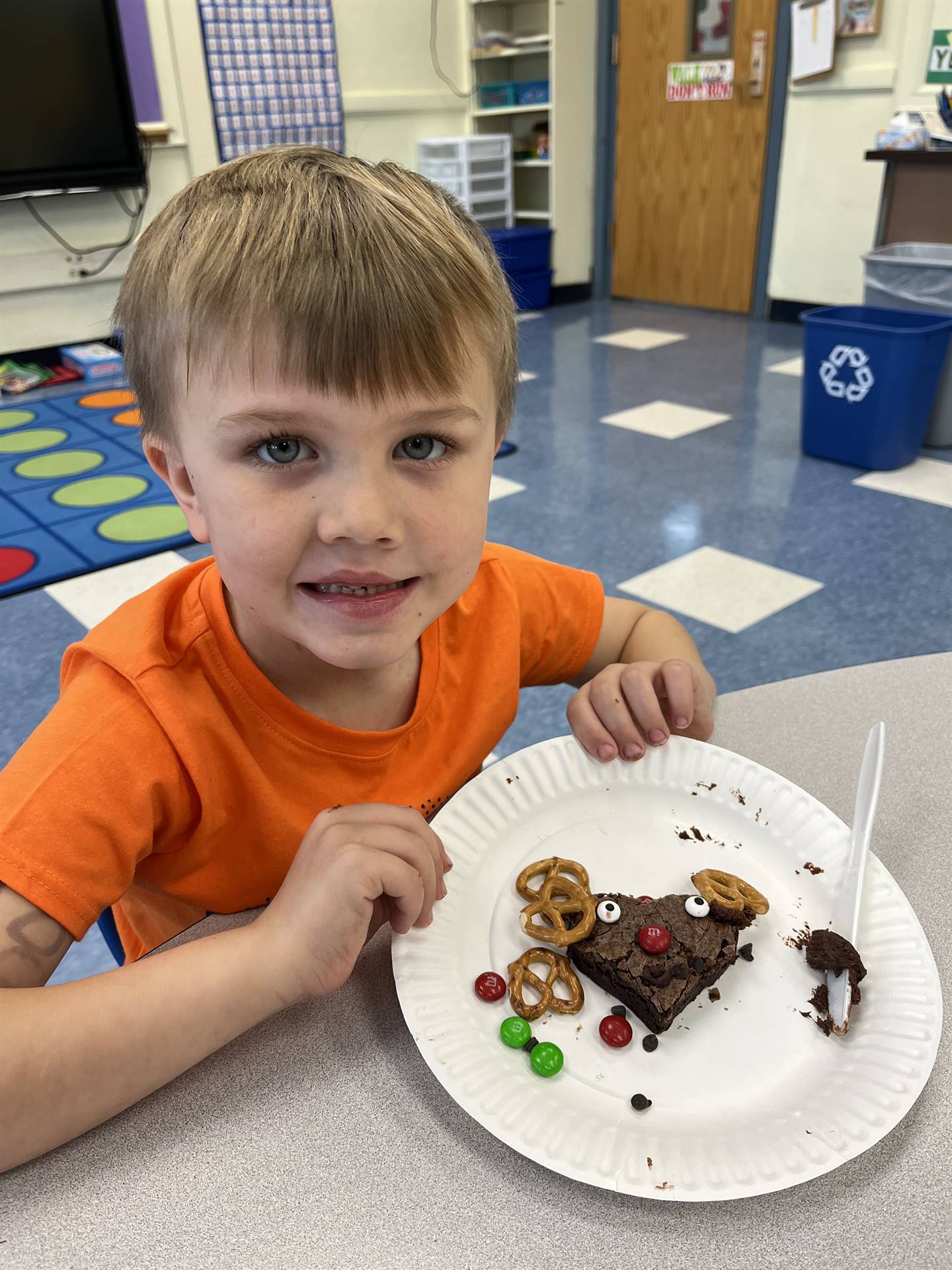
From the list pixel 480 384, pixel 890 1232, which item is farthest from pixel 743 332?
pixel 890 1232

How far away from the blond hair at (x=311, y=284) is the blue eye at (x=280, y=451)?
0.03 m

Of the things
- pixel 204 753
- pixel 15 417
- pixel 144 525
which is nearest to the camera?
pixel 204 753

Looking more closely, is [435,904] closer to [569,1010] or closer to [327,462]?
[569,1010]

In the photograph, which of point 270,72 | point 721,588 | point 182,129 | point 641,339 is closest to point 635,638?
point 721,588

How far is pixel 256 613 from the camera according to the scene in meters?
0.51

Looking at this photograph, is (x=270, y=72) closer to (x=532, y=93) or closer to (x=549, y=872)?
(x=532, y=93)

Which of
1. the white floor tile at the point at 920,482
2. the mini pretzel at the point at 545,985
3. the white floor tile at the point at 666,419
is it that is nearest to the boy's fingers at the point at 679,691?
the mini pretzel at the point at 545,985

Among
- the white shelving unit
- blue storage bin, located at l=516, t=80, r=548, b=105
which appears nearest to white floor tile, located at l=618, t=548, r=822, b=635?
the white shelving unit

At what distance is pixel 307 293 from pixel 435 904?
32cm

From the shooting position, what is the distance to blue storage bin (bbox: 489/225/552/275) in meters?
3.91

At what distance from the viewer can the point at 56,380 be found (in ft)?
11.0

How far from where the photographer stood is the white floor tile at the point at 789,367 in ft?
10.3

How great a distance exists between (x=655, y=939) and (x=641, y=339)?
3485 mm

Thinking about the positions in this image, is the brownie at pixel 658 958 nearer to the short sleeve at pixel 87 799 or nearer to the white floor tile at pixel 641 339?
the short sleeve at pixel 87 799
